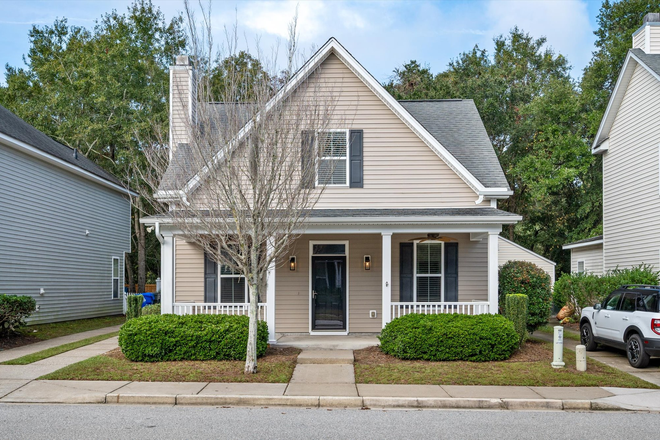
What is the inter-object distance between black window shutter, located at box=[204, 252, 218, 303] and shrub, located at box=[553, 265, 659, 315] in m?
11.1

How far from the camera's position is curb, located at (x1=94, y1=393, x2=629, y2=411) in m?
8.87

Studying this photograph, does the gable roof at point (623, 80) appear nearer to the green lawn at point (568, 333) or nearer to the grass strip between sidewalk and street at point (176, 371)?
the green lawn at point (568, 333)

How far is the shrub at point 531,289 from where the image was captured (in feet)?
46.4

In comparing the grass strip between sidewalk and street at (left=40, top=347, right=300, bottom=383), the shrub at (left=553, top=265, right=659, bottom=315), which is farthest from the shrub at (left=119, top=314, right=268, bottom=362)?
the shrub at (left=553, top=265, right=659, bottom=315)

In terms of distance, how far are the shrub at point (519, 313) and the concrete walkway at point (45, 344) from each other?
1056 cm

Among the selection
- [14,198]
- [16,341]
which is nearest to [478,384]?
[16,341]

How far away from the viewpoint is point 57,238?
2011cm

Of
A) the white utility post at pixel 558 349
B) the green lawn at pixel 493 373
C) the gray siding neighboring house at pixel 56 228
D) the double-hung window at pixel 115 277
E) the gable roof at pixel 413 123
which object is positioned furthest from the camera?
the double-hung window at pixel 115 277

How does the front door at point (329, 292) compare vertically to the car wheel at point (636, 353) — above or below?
above

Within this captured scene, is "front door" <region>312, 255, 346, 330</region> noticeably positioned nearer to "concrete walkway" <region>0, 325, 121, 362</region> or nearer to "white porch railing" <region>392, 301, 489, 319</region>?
"white porch railing" <region>392, 301, 489, 319</region>

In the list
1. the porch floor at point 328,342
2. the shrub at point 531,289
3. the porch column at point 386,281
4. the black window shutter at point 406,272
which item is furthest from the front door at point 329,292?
the shrub at point 531,289

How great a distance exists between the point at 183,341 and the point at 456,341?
17.7ft

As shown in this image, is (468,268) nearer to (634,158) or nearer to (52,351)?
(634,158)

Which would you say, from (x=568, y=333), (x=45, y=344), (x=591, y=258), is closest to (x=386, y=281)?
(x=568, y=333)
